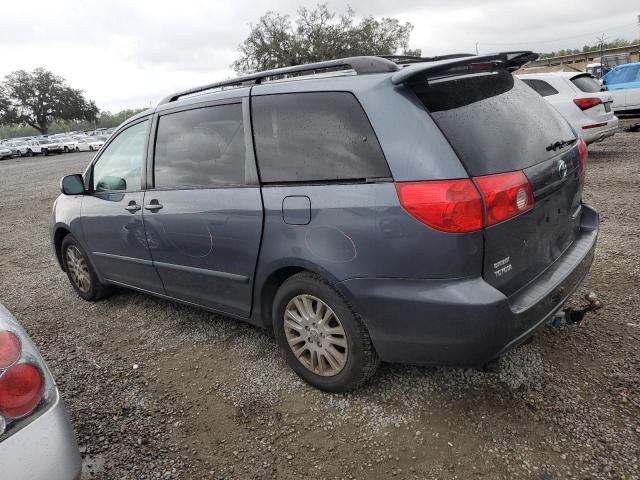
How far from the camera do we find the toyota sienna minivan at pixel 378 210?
208cm

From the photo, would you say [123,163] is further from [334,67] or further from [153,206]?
[334,67]

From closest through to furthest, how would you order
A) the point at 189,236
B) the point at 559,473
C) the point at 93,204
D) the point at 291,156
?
the point at 559,473 → the point at 291,156 → the point at 189,236 → the point at 93,204

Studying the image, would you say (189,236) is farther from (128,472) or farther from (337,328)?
(128,472)

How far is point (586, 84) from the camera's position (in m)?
8.87

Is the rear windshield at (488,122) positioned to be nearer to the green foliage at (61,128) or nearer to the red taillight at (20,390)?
the red taillight at (20,390)

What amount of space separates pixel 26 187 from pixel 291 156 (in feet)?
50.9

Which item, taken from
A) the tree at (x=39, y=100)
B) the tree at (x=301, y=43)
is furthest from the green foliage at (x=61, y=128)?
the tree at (x=301, y=43)

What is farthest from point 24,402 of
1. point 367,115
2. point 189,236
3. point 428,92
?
point 428,92

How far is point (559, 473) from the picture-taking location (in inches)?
79.0

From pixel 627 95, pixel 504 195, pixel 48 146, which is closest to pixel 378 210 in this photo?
pixel 504 195

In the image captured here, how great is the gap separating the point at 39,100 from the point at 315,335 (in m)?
78.7

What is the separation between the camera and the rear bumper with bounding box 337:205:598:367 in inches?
80.8

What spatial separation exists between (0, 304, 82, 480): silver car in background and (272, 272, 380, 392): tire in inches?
49.0

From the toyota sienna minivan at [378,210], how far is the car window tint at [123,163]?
43cm
